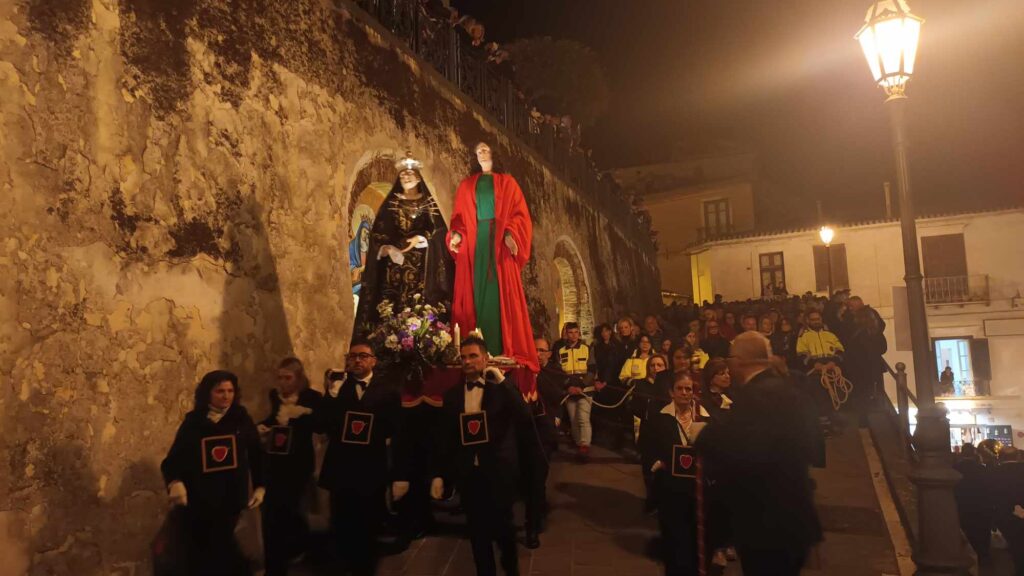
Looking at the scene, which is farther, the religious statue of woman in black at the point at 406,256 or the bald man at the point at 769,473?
the religious statue of woman in black at the point at 406,256

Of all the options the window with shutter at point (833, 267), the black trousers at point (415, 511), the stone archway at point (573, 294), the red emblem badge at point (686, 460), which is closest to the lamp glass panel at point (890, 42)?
the red emblem badge at point (686, 460)

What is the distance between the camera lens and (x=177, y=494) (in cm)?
392

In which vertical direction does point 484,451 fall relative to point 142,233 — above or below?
below

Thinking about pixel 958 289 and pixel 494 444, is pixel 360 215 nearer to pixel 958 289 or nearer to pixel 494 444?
pixel 494 444

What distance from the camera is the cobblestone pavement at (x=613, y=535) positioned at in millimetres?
5277

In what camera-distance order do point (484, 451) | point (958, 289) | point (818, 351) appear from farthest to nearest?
point (958, 289), point (818, 351), point (484, 451)

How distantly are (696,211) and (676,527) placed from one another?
35.0m

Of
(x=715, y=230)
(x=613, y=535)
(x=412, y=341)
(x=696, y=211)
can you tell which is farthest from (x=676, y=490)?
(x=696, y=211)

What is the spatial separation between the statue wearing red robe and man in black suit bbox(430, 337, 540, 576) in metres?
2.36

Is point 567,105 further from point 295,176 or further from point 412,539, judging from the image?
point 412,539

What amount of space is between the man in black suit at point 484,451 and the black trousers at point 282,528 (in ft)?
4.01

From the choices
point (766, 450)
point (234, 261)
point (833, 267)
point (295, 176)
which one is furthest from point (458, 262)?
point (833, 267)

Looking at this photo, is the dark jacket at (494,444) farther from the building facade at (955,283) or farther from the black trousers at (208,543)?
the building facade at (955,283)

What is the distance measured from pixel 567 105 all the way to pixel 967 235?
52.5 feet
